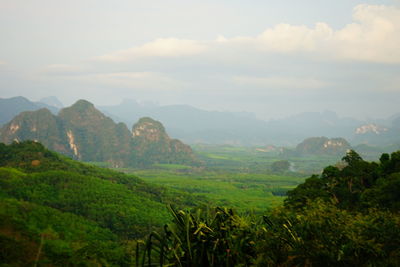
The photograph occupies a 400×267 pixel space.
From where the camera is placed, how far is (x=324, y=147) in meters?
191

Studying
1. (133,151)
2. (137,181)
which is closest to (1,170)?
(137,181)

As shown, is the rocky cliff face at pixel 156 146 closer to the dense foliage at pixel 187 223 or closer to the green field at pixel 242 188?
the green field at pixel 242 188

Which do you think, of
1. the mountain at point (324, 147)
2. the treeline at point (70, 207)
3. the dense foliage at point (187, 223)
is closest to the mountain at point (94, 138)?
the dense foliage at point (187, 223)

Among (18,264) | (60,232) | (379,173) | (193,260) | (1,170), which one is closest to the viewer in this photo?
(193,260)

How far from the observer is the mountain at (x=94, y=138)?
130000 millimetres

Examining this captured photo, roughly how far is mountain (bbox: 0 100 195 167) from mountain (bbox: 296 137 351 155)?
78.1m

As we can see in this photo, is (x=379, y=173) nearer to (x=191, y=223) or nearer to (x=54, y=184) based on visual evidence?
(x=191, y=223)

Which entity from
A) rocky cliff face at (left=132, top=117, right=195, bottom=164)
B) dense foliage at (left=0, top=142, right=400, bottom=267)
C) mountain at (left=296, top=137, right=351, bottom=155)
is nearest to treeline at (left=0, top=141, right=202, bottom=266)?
dense foliage at (left=0, top=142, right=400, bottom=267)

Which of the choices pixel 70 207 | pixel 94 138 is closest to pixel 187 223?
pixel 70 207

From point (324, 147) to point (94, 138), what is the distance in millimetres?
118115

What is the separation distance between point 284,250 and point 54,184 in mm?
41757

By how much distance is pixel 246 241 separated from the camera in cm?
870

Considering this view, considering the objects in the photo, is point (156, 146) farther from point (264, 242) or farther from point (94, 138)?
point (264, 242)

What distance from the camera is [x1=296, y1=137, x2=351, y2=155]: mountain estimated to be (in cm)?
18588
